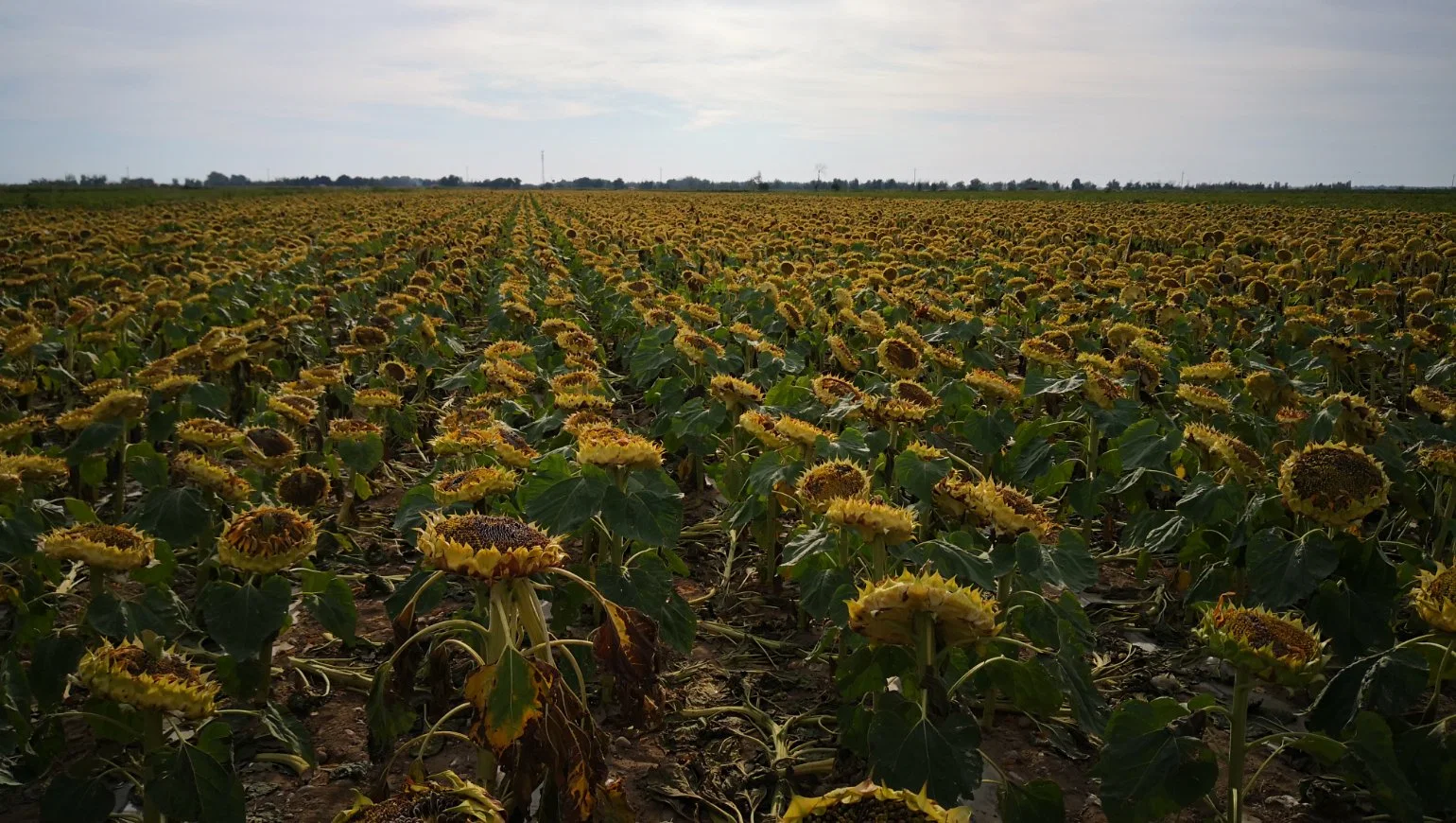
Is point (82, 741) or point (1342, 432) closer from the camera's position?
point (82, 741)

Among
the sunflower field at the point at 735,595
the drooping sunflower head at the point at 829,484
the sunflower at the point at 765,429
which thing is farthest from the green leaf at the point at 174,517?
the drooping sunflower head at the point at 829,484

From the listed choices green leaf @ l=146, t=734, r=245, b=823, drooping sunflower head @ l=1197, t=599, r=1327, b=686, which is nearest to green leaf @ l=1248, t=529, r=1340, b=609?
drooping sunflower head @ l=1197, t=599, r=1327, b=686

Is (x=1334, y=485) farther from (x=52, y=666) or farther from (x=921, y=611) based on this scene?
(x=52, y=666)

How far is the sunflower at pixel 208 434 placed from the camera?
3.61 metres

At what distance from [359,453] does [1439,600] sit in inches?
164

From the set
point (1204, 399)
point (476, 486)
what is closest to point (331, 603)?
point (476, 486)

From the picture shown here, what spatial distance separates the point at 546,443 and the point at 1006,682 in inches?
115

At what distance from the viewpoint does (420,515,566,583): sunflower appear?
6.21ft

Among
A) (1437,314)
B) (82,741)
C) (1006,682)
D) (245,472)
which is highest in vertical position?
(1437,314)

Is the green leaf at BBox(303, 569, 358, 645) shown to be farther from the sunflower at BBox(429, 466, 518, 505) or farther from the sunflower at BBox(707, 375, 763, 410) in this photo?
the sunflower at BBox(707, 375, 763, 410)

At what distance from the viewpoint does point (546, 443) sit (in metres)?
4.75

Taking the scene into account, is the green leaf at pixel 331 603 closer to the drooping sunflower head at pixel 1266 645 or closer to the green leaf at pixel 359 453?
the green leaf at pixel 359 453

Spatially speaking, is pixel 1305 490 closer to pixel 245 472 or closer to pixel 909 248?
pixel 245 472

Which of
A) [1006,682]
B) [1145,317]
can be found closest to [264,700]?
[1006,682]
